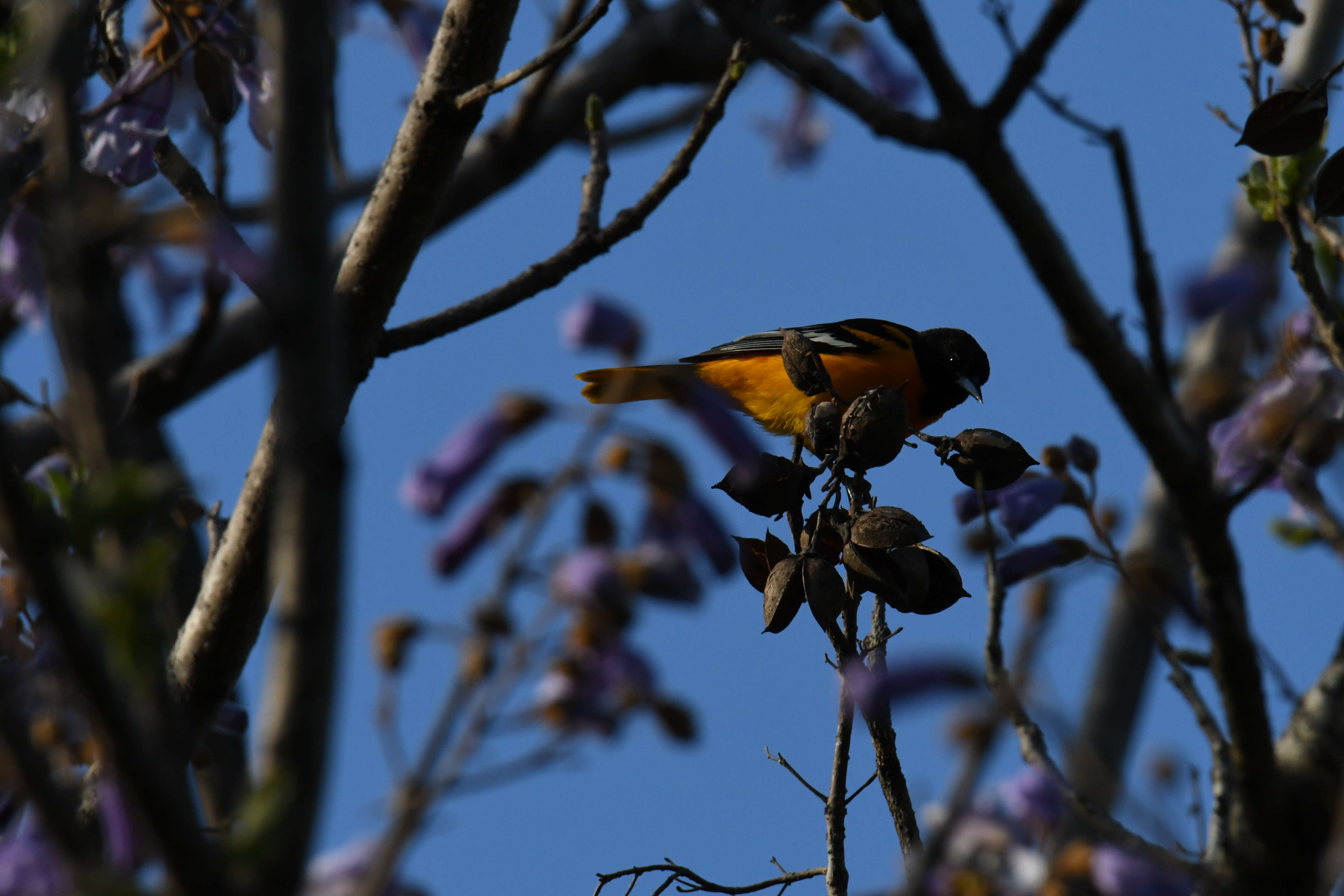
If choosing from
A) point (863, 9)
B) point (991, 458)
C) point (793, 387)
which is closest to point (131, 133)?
point (863, 9)

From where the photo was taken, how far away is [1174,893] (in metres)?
1.75

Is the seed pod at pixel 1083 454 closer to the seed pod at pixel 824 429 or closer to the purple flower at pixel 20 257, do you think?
the seed pod at pixel 824 429

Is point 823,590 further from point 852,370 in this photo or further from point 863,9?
point 852,370

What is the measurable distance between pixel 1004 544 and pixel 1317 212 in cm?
89

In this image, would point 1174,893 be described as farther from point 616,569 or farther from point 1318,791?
point 616,569

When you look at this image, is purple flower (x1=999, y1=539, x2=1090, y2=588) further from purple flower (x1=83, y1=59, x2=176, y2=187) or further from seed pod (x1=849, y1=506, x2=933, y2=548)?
purple flower (x1=83, y1=59, x2=176, y2=187)

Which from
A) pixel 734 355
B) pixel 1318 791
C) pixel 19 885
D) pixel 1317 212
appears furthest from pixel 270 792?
pixel 734 355

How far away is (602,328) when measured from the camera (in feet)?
6.34

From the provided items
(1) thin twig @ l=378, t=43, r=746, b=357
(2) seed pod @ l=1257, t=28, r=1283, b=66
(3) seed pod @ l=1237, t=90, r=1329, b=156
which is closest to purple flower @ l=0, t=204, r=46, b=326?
(1) thin twig @ l=378, t=43, r=746, b=357

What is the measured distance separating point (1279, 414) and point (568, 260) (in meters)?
1.50

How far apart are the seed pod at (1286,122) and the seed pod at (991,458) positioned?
2.36 feet

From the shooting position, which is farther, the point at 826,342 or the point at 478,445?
the point at 826,342

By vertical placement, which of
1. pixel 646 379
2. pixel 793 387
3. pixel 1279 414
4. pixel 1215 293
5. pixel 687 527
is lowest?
pixel 687 527

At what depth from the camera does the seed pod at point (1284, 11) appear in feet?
9.39
